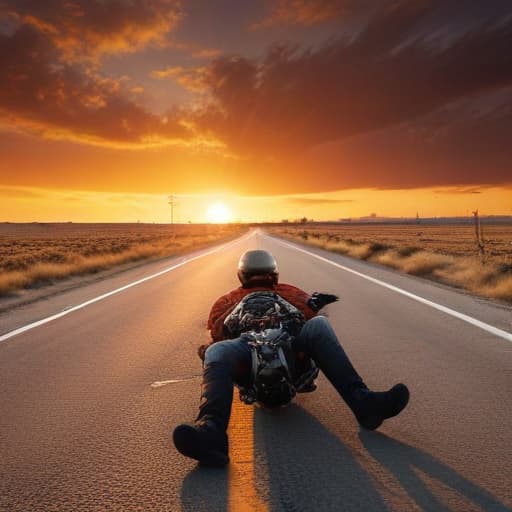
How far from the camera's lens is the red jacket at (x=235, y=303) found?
4.66 meters

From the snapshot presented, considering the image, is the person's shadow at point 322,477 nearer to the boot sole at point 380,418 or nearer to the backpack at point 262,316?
the boot sole at point 380,418

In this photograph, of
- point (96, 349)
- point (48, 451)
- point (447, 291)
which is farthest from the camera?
point (447, 291)

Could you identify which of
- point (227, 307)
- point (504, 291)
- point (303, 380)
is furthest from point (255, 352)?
point (504, 291)

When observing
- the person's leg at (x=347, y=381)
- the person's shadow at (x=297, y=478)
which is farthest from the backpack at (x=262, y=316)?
the person's shadow at (x=297, y=478)

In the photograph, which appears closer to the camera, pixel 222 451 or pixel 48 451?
pixel 222 451

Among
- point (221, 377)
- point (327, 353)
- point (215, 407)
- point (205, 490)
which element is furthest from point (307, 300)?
point (205, 490)

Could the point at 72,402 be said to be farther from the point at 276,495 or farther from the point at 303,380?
the point at 276,495

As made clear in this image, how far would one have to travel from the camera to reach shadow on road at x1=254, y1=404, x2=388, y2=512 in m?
2.94

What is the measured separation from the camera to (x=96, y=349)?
7.02 m

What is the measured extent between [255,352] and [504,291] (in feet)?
33.8

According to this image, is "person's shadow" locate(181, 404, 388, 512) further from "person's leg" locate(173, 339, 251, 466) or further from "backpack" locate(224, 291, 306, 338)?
"backpack" locate(224, 291, 306, 338)

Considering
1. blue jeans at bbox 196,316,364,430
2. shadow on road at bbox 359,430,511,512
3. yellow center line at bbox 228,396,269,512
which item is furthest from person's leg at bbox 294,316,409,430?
yellow center line at bbox 228,396,269,512

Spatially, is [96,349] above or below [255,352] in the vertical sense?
below

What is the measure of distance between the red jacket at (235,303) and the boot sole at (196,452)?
140 centimetres
